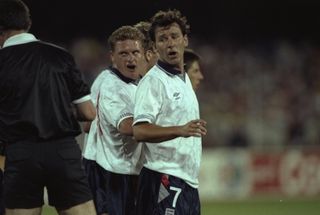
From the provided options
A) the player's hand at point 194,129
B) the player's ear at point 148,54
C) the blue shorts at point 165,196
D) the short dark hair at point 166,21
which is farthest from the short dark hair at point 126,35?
the player's hand at point 194,129

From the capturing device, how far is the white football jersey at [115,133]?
7.06 meters

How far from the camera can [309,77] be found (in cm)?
2062

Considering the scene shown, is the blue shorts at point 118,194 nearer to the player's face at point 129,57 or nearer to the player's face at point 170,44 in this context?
the player's face at point 129,57

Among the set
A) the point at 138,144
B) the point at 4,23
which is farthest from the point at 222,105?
the point at 4,23

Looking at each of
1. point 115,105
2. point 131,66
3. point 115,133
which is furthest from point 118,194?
point 131,66

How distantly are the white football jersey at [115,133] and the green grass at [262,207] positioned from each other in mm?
6600

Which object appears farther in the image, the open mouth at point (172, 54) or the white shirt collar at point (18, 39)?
the open mouth at point (172, 54)

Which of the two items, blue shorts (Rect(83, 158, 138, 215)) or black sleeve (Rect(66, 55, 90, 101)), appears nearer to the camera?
black sleeve (Rect(66, 55, 90, 101))

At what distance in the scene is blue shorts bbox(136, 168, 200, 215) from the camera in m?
6.11

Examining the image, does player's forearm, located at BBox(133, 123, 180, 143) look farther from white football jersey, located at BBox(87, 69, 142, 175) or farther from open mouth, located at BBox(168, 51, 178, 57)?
white football jersey, located at BBox(87, 69, 142, 175)

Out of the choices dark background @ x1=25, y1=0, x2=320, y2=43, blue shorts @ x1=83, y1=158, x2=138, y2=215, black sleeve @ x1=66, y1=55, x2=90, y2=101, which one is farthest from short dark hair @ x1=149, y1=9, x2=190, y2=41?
dark background @ x1=25, y1=0, x2=320, y2=43

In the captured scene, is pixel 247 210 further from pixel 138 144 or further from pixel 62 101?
pixel 62 101

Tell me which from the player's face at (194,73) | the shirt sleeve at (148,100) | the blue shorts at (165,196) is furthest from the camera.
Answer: the player's face at (194,73)

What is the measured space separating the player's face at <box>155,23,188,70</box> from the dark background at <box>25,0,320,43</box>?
53.0 feet
